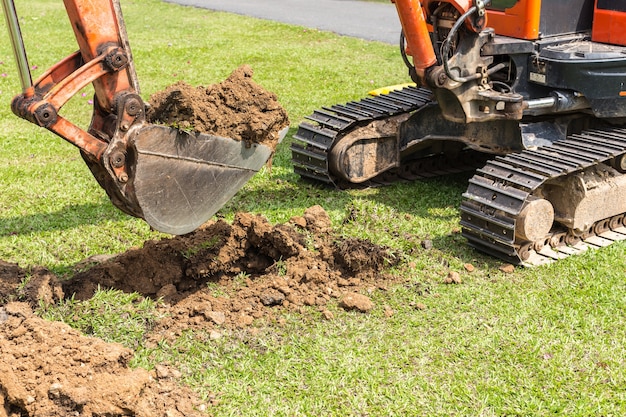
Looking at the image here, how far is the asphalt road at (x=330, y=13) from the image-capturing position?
56.2 feet

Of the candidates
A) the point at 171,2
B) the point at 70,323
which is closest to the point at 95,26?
the point at 70,323

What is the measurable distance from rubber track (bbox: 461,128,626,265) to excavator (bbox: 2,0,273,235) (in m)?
2.01

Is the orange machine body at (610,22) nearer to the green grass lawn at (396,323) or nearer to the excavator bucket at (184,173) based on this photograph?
the green grass lawn at (396,323)

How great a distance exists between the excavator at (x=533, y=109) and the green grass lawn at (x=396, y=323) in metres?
0.32

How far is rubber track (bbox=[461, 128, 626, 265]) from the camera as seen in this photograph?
6.08m

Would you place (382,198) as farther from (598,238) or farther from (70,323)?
(70,323)

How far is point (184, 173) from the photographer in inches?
202

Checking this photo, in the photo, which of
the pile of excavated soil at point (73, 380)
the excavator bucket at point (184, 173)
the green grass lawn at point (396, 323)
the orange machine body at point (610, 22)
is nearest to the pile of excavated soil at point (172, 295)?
the pile of excavated soil at point (73, 380)

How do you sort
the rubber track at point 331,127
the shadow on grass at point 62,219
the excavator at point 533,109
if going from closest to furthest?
1. the excavator at point 533,109
2. the shadow on grass at point 62,219
3. the rubber track at point 331,127

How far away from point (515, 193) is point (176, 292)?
2.58 metres

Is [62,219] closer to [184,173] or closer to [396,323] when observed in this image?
[184,173]

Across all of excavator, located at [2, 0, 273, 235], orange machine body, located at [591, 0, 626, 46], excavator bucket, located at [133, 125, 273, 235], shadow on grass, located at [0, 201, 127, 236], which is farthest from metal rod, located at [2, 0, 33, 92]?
orange machine body, located at [591, 0, 626, 46]

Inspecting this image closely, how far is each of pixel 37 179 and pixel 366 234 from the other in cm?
360

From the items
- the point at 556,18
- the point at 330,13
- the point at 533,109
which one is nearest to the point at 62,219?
the point at 533,109
